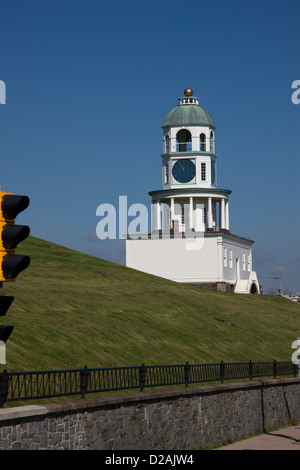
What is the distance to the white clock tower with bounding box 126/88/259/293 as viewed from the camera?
76.6 metres

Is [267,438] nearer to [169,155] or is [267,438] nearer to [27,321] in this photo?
[27,321]

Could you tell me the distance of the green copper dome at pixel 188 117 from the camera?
258ft

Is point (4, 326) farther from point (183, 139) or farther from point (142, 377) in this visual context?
point (183, 139)

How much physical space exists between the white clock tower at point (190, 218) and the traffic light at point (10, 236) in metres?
66.7

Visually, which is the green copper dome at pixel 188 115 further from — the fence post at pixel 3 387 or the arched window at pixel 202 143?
the fence post at pixel 3 387

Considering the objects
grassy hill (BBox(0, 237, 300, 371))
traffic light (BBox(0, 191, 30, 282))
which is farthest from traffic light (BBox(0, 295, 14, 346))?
grassy hill (BBox(0, 237, 300, 371))

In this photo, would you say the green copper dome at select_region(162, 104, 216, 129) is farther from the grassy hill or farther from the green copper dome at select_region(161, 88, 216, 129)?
the grassy hill

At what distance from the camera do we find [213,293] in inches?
2478

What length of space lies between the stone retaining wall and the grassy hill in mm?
2907

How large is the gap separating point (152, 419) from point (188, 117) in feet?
196

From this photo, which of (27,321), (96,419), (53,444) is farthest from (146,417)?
(27,321)

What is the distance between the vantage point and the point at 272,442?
2684 centimetres

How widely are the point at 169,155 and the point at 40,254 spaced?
101 ft
